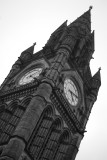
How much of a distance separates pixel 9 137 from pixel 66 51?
10.8 meters

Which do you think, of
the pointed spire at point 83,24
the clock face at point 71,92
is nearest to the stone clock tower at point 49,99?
the clock face at point 71,92

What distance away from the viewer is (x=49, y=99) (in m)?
33.5

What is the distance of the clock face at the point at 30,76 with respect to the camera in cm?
3742

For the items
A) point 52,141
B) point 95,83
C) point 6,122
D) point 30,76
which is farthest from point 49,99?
point 95,83

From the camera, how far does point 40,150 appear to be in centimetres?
3222

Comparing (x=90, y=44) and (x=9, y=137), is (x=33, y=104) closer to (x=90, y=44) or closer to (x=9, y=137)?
(x=9, y=137)

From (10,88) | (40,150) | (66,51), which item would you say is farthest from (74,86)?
(40,150)

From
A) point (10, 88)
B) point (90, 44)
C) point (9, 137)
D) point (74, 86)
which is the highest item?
point (90, 44)

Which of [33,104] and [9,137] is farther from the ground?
[33,104]

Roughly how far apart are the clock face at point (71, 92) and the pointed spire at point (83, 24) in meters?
7.07

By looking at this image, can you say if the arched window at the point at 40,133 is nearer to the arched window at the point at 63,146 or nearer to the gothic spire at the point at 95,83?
the arched window at the point at 63,146

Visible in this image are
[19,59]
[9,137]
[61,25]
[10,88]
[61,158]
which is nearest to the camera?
[9,137]

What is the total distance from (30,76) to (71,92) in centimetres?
401

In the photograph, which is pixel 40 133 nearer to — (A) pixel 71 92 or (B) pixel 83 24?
(A) pixel 71 92
